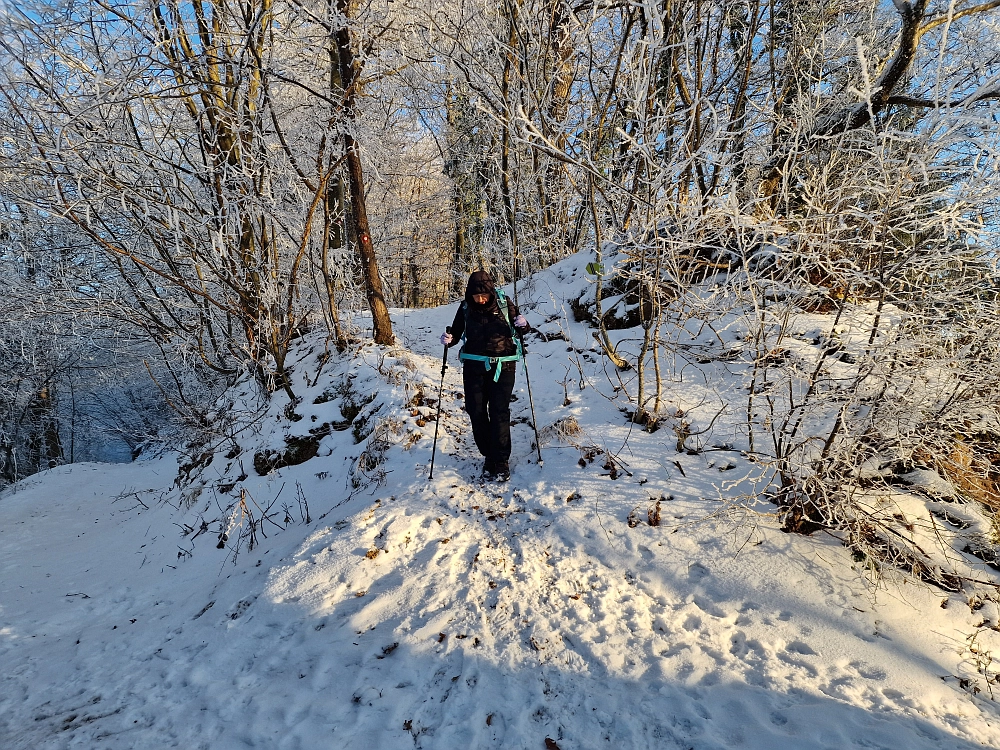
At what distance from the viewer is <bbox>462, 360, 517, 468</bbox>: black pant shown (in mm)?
4664

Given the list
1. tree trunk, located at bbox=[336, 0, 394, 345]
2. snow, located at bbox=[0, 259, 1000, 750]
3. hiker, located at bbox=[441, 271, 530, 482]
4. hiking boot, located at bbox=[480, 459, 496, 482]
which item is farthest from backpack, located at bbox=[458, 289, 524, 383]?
tree trunk, located at bbox=[336, 0, 394, 345]

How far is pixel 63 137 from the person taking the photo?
5301 millimetres

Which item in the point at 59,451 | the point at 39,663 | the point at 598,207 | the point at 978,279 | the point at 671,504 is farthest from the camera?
the point at 59,451

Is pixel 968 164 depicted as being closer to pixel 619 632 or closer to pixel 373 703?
pixel 619 632

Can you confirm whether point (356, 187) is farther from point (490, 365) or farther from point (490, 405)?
point (490, 405)

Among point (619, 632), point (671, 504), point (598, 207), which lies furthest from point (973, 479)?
point (598, 207)

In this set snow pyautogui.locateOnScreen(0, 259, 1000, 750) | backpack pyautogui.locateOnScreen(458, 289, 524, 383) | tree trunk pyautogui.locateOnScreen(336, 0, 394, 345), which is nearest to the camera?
snow pyautogui.locateOnScreen(0, 259, 1000, 750)

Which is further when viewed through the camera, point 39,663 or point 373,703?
point 39,663

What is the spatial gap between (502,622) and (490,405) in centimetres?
218

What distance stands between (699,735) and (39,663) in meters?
4.44

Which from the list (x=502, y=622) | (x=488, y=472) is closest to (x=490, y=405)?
(x=488, y=472)

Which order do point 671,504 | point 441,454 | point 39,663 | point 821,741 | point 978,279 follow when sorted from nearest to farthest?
point 821,741, point 978,279, point 39,663, point 671,504, point 441,454

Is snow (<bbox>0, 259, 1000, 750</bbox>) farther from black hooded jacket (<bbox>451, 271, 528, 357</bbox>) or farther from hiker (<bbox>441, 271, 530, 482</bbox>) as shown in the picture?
black hooded jacket (<bbox>451, 271, 528, 357</bbox>)

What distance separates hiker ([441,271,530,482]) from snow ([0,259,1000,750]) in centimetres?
40
